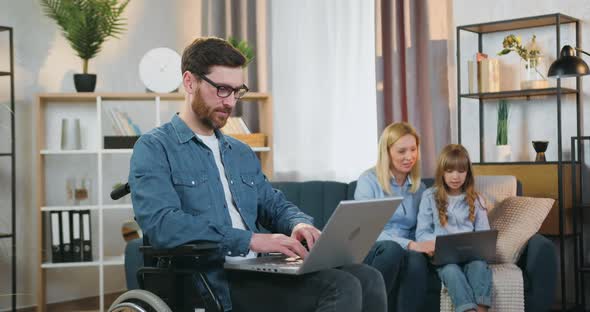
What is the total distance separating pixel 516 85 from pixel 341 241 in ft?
9.60

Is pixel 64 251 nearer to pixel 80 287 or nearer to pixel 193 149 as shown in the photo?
pixel 80 287

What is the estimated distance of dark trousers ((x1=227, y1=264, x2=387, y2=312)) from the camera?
211cm

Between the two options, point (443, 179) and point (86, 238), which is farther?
point (86, 238)

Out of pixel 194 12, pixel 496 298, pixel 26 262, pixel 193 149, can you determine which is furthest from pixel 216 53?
pixel 194 12

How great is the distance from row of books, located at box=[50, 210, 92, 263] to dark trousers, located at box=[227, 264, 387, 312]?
8.91 ft

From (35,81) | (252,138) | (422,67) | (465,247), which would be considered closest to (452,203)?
(465,247)

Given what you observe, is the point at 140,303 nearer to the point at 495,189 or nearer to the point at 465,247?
the point at 465,247

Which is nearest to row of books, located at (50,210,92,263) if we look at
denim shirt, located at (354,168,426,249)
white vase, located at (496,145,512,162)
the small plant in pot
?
the small plant in pot

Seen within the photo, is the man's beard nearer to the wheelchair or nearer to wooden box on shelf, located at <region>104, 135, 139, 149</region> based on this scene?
the wheelchair

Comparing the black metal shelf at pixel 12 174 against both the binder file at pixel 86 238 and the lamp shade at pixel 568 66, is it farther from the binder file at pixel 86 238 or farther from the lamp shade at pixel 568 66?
the lamp shade at pixel 568 66

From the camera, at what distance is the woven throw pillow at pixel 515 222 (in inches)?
146

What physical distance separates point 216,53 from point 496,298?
1840mm

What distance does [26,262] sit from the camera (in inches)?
194

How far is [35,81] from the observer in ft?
16.6
